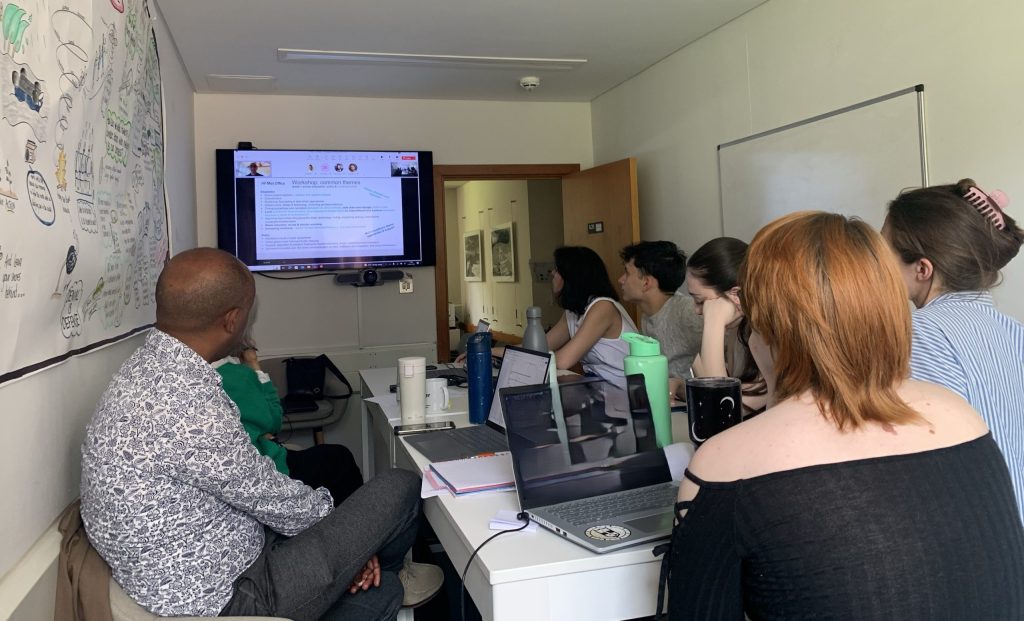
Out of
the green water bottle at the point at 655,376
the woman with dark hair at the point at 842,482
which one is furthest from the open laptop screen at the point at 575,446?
the woman with dark hair at the point at 842,482

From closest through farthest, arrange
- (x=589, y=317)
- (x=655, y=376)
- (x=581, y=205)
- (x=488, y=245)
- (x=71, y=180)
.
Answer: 1. (x=71, y=180)
2. (x=655, y=376)
3. (x=589, y=317)
4. (x=581, y=205)
5. (x=488, y=245)

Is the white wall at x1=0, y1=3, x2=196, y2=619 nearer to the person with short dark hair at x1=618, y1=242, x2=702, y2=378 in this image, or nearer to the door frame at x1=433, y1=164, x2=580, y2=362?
the person with short dark hair at x1=618, y1=242, x2=702, y2=378

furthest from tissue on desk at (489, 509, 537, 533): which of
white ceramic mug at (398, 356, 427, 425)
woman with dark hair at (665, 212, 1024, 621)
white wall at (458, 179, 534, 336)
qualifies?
white wall at (458, 179, 534, 336)

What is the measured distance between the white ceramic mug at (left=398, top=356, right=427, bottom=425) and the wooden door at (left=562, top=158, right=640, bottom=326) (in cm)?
230

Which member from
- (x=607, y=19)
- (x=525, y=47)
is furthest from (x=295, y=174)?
(x=607, y=19)

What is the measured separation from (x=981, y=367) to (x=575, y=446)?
0.75 meters

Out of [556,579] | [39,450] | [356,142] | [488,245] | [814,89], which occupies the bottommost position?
[556,579]

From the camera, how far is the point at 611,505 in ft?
4.27

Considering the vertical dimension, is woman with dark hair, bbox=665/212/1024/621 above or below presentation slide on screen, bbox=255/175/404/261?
below

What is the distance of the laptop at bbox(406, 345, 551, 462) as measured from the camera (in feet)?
5.96

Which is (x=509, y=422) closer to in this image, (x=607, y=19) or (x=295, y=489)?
→ (x=295, y=489)

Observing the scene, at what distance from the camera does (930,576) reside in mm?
855

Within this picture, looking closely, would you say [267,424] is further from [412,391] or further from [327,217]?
[327,217]

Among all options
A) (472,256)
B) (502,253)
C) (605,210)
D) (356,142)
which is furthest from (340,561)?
(472,256)
